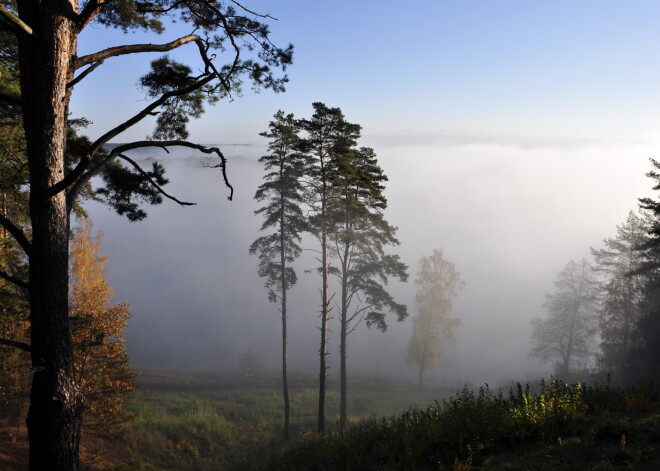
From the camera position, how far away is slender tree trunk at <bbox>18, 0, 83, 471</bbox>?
16.5 ft

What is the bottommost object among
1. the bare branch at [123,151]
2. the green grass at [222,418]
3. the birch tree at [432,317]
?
the green grass at [222,418]

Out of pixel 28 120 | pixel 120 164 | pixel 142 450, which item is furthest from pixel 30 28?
pixel 142 450

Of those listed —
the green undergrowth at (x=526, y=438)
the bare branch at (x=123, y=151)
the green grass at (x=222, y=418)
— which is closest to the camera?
the bare branch at (x=123, y=151)

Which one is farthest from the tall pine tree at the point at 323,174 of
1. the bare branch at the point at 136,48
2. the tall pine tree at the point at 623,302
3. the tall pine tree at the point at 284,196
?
the tall pine tree at the point at 623,302

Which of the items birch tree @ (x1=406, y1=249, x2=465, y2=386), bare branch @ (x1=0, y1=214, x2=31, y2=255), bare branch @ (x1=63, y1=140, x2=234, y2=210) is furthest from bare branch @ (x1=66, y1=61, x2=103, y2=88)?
birch tree @ (x1=406, y1=249, x2=465, y2=386)

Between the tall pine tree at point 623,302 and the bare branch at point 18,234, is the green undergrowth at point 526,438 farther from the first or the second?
the tall pine tree at point 623,302

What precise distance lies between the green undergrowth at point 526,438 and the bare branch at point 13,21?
835 centimetres

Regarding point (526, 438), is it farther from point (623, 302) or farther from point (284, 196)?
point (623, 302)

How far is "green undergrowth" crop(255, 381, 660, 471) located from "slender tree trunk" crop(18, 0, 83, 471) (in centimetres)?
521

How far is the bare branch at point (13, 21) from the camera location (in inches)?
179

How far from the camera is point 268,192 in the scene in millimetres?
22531

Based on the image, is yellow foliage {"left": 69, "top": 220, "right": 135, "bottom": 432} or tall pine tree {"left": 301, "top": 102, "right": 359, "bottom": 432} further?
tall pine tree {"left": 301, "top": 102, "right": 359, "bottom": 432}

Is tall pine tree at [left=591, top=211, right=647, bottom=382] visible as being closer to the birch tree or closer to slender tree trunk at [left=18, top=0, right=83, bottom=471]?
the birch tree

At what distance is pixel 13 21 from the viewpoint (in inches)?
184
